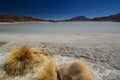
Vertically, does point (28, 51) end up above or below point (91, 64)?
above

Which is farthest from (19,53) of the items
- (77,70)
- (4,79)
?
(77,70)

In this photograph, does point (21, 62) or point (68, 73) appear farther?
point (21, 62)

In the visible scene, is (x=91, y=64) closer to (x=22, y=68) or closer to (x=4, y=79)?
(x=22, y=68)

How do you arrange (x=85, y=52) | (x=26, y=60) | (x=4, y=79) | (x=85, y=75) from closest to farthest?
(x=85, y=75)
(x=4, y=79)
(x=26, y=60)
(x=85, y=52)

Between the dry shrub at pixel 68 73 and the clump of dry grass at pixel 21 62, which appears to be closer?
the dry shrub at pixel 68 73

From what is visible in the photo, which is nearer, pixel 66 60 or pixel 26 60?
pixel 26 60

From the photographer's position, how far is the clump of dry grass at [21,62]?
3672 millimetres

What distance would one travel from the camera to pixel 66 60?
4.27 meters

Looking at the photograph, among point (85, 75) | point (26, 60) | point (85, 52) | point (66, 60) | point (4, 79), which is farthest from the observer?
point (85, 52)

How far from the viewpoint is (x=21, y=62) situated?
12.5 feet

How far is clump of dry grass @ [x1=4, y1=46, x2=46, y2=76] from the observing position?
367 cm

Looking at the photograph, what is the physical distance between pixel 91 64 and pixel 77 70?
849mm

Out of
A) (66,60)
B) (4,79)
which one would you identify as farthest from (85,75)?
(4,79)

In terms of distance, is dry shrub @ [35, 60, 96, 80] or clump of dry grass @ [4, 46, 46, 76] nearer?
dry shrub @ [35, 60, 96, 80]
